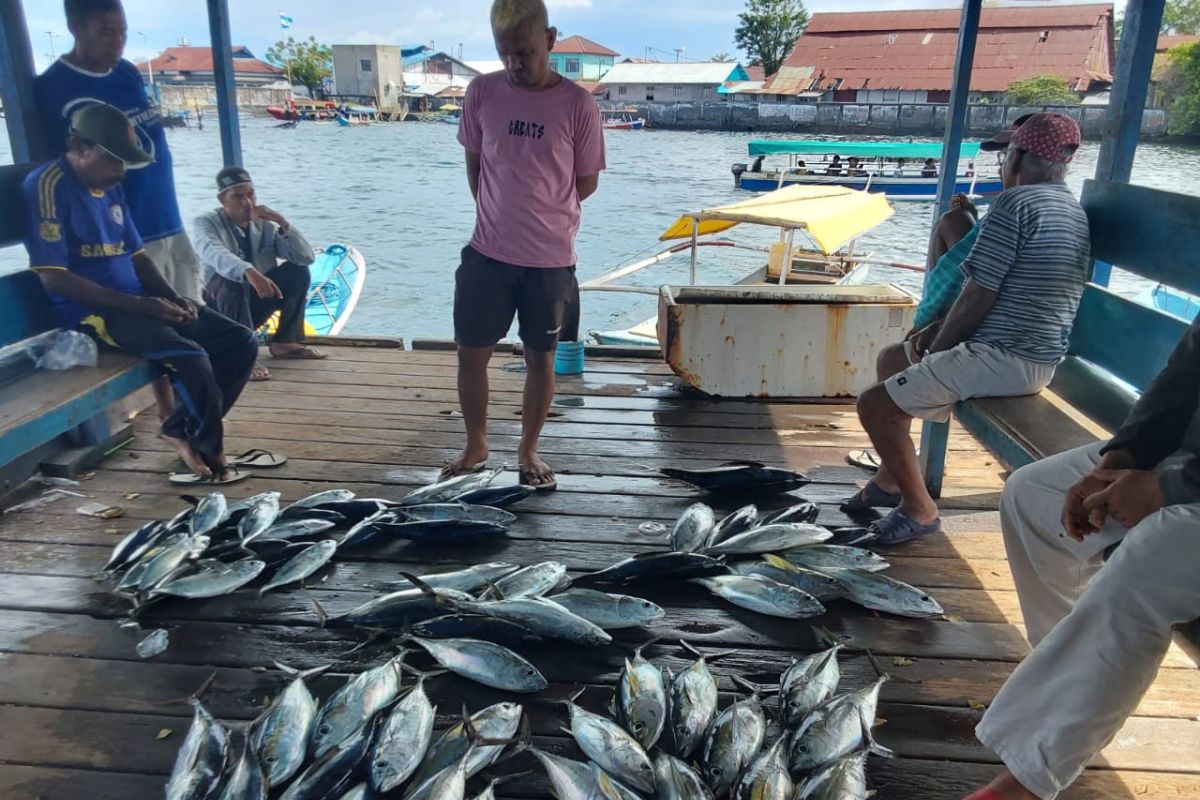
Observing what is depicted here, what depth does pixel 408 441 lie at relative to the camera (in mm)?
4145

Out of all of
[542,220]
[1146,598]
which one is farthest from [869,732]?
[542,220]

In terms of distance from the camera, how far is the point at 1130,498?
5.62 ft

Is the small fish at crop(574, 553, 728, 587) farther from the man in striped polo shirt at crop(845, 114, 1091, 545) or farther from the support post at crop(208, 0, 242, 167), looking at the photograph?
the support post at crop(208, 0, 242, 167)

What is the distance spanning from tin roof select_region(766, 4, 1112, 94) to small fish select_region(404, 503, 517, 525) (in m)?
40.9

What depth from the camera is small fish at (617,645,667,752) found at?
200 cm

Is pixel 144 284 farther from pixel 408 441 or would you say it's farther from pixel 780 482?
pixel 780 482

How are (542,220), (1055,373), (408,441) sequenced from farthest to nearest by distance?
(408,441) → (542,220) → (1055,373)

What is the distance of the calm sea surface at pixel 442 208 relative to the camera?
17734mm

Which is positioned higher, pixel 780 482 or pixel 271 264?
pixel 271 264

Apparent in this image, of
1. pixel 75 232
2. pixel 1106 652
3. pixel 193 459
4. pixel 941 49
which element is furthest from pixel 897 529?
pixel 941 49

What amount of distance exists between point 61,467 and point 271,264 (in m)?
2.15

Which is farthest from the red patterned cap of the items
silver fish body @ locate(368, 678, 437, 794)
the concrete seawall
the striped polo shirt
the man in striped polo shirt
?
the concrete seawall

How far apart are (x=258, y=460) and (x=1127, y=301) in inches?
144

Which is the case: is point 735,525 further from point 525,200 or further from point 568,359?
point 568,359
